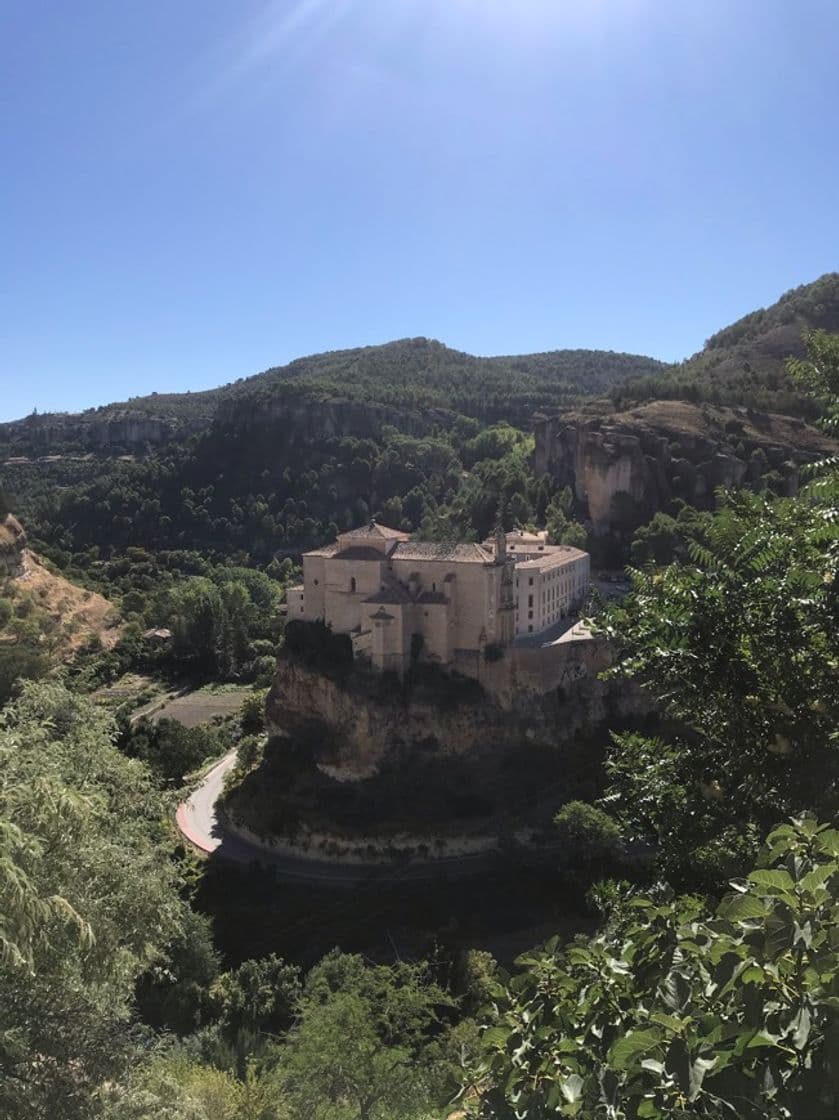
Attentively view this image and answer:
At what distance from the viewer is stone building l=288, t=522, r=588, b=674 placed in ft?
97.2

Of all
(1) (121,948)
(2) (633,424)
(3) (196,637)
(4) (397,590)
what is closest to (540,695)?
(4) (397,590)

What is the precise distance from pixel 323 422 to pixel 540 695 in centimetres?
6245

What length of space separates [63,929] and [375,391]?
9285 centimetres

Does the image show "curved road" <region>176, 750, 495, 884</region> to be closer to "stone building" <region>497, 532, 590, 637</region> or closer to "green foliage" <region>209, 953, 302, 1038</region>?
"green foliage" <region>209, 953, 302, 1038</region>

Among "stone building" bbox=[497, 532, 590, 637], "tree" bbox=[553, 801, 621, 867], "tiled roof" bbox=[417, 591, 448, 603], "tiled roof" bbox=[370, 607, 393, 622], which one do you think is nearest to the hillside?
"tiled roof" bbox=[370, 607, 393, 622]

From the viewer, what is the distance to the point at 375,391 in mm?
96625

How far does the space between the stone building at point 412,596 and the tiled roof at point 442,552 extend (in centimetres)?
4

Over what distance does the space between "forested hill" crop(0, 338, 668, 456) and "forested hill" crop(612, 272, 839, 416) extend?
18231mm

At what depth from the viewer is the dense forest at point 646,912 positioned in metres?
3.06

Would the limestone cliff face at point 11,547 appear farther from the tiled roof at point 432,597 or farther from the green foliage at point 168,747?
the tiled roof at point 432,597

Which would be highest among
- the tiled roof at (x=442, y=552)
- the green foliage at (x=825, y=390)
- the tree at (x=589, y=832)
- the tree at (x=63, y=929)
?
the green foliage at (x=825, y=390)

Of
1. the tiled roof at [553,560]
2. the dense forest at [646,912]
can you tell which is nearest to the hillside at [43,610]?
the tiled roof at [553,560]

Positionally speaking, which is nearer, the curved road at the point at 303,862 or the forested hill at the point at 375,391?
the curved road at the point at 303,862

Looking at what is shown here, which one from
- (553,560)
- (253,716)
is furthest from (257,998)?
(553,560)
